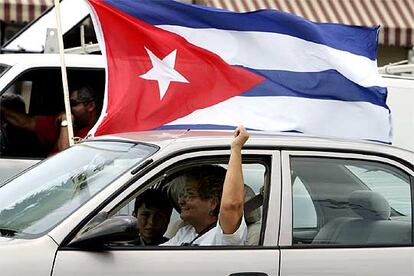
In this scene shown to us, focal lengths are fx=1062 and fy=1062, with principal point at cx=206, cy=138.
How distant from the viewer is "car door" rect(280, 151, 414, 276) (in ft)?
16.0

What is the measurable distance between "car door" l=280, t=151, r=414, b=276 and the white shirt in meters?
0.19

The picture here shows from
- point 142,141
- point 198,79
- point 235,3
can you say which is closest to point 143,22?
point 198,79

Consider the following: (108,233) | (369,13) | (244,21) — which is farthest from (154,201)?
(369,13)

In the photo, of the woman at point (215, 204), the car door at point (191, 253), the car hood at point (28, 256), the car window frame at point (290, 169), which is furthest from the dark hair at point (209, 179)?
the car hood at point (28, 256)

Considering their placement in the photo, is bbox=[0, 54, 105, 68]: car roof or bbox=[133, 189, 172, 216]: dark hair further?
bbox=[0, 54, 105, 68]: car roof

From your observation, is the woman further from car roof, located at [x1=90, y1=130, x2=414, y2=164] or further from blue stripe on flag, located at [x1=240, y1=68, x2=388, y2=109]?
blue stripe on flag, located at [x1=240, y1=68, x2=388, y2=109]

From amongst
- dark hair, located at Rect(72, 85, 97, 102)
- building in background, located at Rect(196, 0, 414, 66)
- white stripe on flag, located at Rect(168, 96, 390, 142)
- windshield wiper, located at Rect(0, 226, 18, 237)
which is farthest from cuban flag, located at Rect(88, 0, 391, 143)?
building in background, located at Rect(196, 0, 414, 66)

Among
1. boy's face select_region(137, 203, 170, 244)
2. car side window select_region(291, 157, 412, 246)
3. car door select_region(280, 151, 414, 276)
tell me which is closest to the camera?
car door select_region(280, 151, 414, 276)

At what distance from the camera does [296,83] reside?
6.38 meters

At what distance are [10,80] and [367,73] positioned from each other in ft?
9.97

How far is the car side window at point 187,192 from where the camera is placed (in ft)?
16.0

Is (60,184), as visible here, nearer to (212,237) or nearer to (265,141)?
(212,237)

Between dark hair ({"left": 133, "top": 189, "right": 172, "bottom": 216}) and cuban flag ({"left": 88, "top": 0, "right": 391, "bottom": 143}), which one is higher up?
cuban flag ({"left": 88, "top": 0, "right": 391, "bottom": 143})

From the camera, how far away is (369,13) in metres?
17.2
